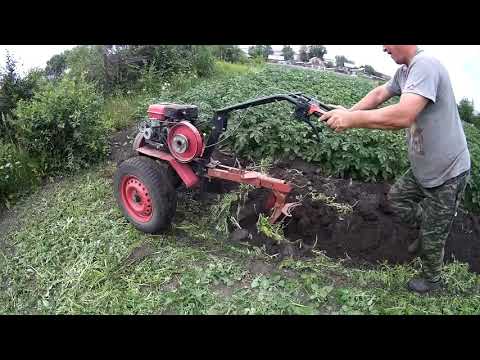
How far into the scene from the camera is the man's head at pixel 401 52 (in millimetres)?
3236

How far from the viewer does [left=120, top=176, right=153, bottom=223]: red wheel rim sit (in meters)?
4.35

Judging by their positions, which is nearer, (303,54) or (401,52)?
(401,52)

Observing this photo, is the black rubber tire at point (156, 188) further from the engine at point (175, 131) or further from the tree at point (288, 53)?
the tree at point (288, 53)

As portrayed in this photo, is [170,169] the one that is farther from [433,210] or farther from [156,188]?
[433,210]

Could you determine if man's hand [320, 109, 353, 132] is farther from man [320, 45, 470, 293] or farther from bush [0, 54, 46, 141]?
bush [0, 54, 46, 141]

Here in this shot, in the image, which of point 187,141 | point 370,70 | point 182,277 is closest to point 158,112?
point 187,141

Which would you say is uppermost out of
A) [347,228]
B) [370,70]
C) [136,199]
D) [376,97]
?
[370,70]

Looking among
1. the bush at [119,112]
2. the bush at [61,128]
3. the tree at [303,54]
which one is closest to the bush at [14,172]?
the bush at [61,128]

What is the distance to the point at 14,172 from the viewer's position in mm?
5785

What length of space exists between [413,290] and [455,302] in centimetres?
31

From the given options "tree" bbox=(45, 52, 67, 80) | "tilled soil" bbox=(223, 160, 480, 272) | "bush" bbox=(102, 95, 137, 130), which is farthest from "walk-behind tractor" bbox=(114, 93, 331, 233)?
"tree" bbox=(45, 52, 67, 80)

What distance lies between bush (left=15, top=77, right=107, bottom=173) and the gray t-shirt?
4160 millimetres

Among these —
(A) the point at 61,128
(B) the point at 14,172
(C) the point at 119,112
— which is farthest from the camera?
(C) the point at 119,112

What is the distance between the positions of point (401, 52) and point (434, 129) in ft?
1.98
